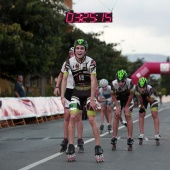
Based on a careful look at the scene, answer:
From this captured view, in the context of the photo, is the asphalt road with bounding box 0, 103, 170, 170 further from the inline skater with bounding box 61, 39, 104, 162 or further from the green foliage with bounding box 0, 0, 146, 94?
the green foliage with bounding box 0, 0, 146, 94

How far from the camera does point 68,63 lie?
416 inches

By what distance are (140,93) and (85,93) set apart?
3.42 m

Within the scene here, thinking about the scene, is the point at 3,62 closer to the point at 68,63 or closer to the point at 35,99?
the point at 35,99

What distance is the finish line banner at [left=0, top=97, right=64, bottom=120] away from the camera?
2161 centimetres

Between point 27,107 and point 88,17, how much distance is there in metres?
6.33

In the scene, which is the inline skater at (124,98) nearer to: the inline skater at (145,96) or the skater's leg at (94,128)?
the inline skater at (145,96)

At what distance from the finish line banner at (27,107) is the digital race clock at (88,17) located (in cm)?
388

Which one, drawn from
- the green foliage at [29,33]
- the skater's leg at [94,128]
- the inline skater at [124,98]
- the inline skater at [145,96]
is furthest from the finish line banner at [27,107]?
the skater's leg at [94,128]

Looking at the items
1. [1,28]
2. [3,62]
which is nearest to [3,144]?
[1,28]

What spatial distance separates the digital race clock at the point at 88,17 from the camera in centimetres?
2778

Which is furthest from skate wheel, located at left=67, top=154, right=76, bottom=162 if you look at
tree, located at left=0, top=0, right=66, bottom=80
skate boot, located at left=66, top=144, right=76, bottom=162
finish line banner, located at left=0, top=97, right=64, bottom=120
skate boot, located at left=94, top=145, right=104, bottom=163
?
tree, located at left=0, top=0, right=66, bottom=80

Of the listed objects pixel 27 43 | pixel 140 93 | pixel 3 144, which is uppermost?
pixel 27 43

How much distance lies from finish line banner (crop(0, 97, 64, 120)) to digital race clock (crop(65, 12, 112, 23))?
388cm

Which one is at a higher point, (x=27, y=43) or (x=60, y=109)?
(x=27, y=43)
